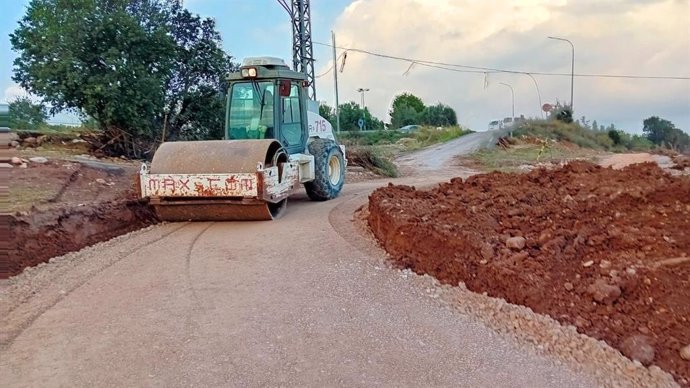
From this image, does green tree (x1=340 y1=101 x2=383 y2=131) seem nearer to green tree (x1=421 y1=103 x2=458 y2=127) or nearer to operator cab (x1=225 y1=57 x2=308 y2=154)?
green tree (x1=421 y1=103 x2=458 y2=127)

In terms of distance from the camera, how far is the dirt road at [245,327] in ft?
13.2

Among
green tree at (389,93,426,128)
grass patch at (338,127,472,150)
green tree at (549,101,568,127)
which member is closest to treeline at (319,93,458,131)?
green tree at (389,93,426,128)

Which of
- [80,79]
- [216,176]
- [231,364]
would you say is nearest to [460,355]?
[231,364]

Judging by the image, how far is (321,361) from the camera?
4.18 meters

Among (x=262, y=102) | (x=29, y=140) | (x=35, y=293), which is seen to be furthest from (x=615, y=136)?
(x=35, y=293)

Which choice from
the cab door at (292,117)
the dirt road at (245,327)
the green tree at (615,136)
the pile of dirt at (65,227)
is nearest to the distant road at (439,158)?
the green tree at (615,136)

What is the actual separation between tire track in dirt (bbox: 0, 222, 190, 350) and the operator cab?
3725 mm

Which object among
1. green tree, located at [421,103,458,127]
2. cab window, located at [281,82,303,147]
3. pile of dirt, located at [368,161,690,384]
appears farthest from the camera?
green tree, located at [421,103,458,127]

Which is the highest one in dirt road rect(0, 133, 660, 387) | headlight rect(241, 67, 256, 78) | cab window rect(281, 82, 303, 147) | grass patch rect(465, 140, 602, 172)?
headlight rect(241, 67, 256, 78)

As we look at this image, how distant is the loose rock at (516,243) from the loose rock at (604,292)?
3.44 feet

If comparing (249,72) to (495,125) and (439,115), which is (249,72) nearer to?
(495,125)

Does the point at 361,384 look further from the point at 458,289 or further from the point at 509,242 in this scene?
the point at 509,242

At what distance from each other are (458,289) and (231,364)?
92.1 inches

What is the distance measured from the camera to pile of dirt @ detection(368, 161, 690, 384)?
4.43 meters
